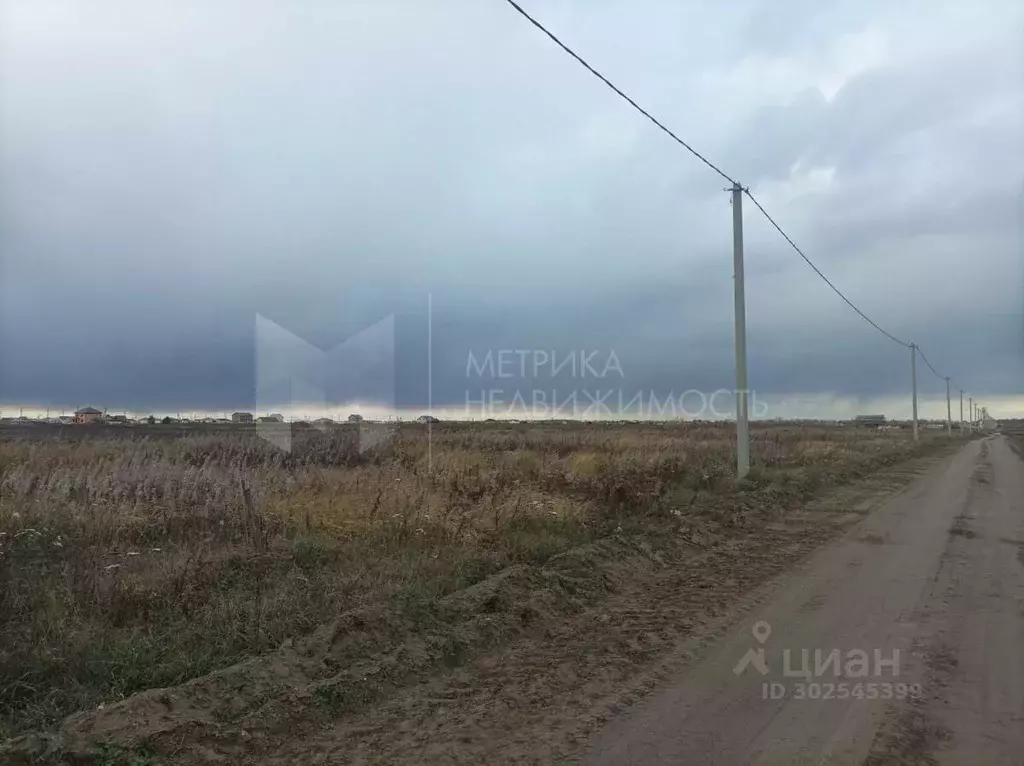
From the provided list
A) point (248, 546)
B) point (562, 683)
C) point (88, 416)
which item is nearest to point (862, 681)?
point (562, 683)

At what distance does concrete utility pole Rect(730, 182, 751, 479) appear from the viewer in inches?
671

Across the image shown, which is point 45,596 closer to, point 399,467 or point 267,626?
point 267,626

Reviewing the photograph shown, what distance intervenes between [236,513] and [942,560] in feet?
32.1

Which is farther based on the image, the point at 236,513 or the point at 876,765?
the point at 236,513

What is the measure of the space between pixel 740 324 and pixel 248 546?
1300 cm

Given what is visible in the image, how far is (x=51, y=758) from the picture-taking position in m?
3.75

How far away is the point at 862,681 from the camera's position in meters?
5.11

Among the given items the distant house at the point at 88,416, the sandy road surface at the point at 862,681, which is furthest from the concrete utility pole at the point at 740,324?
the distant house at the point at 88,416

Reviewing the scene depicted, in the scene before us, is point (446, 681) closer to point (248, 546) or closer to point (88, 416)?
point (248, 546)

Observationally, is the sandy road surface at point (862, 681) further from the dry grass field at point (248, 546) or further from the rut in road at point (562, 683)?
the dry grass field at point (248, 546)

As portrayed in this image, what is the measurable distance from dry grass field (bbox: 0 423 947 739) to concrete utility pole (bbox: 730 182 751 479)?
3.76ft

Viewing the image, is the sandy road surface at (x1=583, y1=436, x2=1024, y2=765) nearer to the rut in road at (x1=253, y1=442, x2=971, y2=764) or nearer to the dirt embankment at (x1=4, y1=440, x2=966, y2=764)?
the rut in road at (x1=253, y1=442, x2=971, y2=764)

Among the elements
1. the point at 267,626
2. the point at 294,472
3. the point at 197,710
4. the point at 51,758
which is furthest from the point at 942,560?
the point at 294,472

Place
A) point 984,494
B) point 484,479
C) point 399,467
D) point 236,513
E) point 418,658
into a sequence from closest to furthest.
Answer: point 418,658
point 236,513
point 484,479
point 399,467
point 984,494
